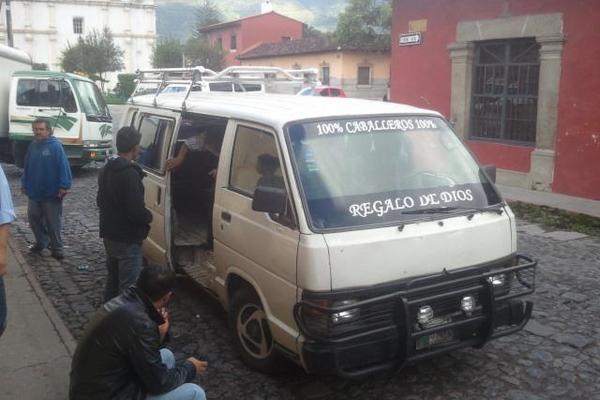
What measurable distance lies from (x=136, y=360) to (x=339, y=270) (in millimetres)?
1275

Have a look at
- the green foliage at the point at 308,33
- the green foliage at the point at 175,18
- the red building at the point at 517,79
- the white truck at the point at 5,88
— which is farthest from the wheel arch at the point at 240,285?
the green foliage at the point at 175,18

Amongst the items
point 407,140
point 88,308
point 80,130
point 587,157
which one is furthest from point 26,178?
point 587,157

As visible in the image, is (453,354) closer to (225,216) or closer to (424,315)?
(424,315)

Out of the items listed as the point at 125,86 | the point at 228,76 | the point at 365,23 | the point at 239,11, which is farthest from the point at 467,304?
the point at 239,11

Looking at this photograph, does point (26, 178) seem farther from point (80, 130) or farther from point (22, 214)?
point (80, 130)

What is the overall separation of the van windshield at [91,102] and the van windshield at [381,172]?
10.9 m

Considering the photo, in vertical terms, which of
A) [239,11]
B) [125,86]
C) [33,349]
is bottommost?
[33,349]

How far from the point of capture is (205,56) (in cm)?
5025

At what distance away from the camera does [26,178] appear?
286 inches

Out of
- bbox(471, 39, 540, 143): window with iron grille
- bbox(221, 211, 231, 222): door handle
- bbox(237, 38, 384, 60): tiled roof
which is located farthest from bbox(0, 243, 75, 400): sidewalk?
bbox(237, 38, 384, 60): tiled roof

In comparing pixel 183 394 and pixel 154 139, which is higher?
pixel 154 139

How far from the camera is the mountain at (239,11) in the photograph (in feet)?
499

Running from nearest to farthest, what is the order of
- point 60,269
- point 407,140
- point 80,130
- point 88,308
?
point 407,140, point 88,308, point 60,269, point 80,130

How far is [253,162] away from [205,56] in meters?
47.8
